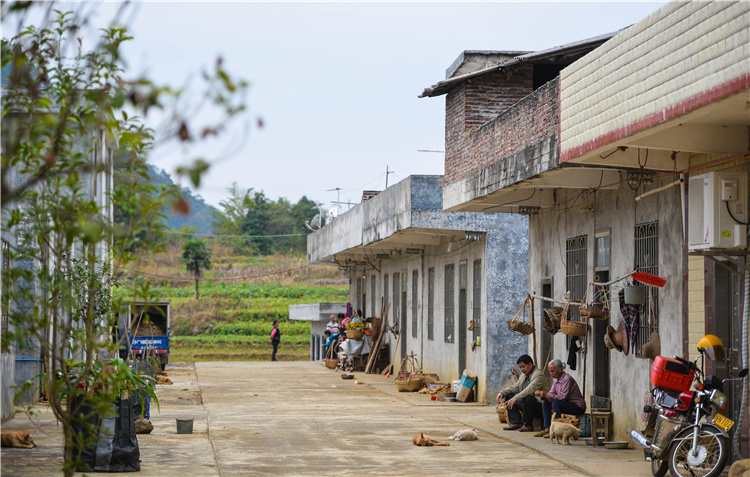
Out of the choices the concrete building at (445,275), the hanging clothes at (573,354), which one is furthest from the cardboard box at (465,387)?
the hanging clothes at (573,354)

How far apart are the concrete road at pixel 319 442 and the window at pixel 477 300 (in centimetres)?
174

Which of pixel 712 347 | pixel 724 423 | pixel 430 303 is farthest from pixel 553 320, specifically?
pixel 430 303

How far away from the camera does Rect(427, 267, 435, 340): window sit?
946 inches

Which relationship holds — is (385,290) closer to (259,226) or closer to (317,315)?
(317,315)

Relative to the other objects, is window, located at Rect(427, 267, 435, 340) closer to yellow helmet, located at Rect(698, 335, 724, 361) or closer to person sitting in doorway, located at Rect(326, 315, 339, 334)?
person sitting in doorway, located at Rect(326, 315, 339, 334)

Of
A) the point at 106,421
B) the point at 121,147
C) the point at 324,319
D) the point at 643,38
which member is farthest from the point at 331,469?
the point at 324,319

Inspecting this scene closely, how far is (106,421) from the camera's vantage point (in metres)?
9.93

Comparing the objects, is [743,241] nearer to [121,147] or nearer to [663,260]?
[663,260]

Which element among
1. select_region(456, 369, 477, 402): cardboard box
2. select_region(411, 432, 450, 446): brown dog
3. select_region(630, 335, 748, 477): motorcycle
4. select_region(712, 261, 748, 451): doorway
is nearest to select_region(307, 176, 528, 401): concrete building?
select_region(456, 369, 477, 402): cardboard box

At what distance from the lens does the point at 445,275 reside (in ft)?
74.9

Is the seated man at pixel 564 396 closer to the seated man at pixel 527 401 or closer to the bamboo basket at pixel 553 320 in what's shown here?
the seated man at pixel 527 401

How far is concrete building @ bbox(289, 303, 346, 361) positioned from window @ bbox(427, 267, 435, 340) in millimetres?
15442

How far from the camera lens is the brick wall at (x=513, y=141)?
12.6 metres

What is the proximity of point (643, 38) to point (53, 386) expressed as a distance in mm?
6917
